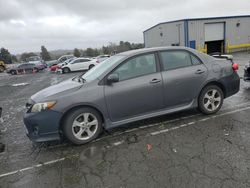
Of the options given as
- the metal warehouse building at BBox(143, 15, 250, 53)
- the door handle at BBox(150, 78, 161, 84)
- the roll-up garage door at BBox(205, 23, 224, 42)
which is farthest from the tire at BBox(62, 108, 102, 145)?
the roll-up garage door at BBox(205, 23, 224, 42)

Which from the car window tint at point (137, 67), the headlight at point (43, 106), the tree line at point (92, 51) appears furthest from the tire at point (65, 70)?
the tree line at point (92, 51)

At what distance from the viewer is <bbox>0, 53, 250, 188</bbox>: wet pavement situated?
273 centimetres

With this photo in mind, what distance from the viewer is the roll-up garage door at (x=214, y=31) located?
28086 millimetres

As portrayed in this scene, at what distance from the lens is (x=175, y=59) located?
4430 millimetres

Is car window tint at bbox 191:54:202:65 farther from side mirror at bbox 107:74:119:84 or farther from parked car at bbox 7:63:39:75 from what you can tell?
parked car at bbox 7:63:39:75

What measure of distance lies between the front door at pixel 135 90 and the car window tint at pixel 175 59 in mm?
243

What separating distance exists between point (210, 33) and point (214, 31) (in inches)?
27.9

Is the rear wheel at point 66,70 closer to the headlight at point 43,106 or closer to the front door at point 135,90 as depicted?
the front door at point 135,90

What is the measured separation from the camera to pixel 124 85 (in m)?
3.91

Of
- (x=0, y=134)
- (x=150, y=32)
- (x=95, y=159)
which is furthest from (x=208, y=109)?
(x=150, y=32)

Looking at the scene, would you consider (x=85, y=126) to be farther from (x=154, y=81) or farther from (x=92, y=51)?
(x=92, y=51)

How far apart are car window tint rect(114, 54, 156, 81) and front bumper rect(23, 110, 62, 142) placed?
1360mm

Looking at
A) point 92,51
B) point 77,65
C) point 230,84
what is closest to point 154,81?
point 230,84

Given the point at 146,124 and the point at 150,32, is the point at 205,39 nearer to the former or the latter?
the point at 150,32
